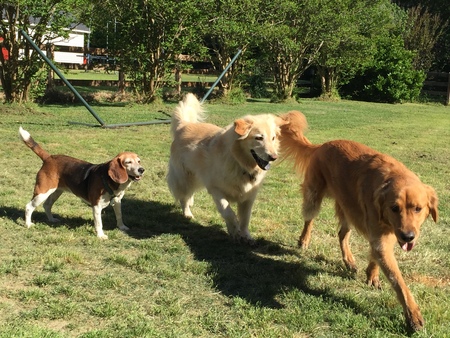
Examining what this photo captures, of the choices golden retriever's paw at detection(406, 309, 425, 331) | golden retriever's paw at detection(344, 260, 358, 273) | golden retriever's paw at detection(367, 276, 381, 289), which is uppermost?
golden retriever's paw at detection(406, 309, 425, 331)

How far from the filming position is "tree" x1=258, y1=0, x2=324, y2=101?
2031 cm

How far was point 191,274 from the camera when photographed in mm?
4262

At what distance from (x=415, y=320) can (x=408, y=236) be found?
1.98 ft

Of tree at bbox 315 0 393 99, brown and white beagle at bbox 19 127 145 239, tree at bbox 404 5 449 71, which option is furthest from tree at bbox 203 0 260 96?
tree at bbox 404 5 449 71

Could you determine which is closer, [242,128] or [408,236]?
[408,236]

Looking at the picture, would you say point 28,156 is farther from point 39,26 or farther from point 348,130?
point 348,130

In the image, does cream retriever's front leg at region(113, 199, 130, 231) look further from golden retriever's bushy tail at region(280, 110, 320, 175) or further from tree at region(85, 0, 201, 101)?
tree at region(85, 0, 201, 101)

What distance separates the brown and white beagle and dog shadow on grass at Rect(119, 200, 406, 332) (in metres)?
0.47

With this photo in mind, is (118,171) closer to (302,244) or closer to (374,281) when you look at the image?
(302,244)

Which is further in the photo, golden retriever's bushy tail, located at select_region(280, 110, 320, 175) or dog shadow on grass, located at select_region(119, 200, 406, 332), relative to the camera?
golden retriever's bushy tail, located at select_region(280, 110, 320, 175)

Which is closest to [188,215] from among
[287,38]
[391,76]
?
[287,38]

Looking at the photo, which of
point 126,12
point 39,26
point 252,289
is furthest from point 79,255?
point 126,12

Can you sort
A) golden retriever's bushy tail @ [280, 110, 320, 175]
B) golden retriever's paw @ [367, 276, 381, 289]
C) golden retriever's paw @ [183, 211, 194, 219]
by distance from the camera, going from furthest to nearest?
1. golden retriever's paw @ [183, 211, 194, 219]
2. golden retriever's bushy tail @ [280, 110, 320, 175]
3. golden retriever's paw @ [367, 276, 381, 289]

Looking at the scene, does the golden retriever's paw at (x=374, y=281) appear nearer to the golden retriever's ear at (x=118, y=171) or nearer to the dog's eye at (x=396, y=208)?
the dog's eye at (x=396, y=208)
